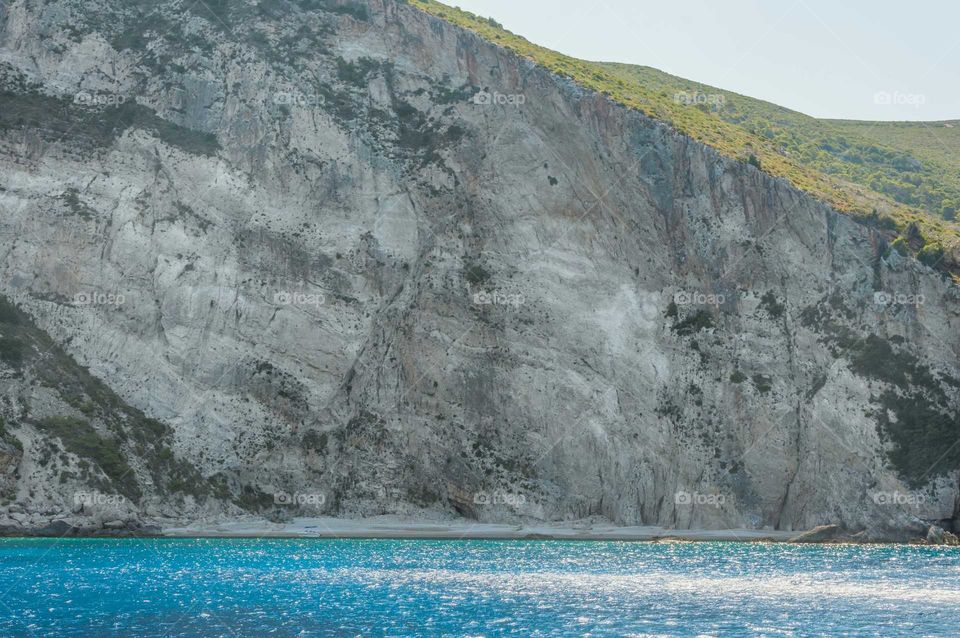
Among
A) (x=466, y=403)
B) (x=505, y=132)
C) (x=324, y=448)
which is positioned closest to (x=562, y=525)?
(x=466, y=403)

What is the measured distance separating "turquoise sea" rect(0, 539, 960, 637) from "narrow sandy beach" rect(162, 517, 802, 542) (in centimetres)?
430

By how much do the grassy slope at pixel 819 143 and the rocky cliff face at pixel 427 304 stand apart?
264 inches

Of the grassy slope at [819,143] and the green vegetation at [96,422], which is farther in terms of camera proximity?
the grassy slope at [819,143]

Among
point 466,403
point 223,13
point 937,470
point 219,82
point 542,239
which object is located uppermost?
point 223,13

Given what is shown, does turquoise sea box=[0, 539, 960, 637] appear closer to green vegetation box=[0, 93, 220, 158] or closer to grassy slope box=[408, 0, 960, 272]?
green vegetation box=[0, 93, 220, 158]

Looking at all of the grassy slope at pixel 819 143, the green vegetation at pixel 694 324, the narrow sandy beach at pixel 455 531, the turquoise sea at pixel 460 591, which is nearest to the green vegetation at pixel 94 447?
the turquoise sea at pixel 460 591

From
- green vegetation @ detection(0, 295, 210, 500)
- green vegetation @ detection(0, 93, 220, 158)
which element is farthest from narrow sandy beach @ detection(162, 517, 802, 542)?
green vegetation @ detection(0, 93, 220, 158)

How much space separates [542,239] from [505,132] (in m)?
9.59

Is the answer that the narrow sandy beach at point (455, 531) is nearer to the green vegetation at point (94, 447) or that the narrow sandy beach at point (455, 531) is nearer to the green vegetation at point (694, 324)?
the green vegetation at point (94, 447)

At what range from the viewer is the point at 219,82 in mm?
73125

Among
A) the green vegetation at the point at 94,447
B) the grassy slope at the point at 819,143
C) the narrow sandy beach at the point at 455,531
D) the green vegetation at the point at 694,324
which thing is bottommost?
the narrow sandy beach at the point at 455,531

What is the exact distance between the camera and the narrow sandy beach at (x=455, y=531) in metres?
58.2

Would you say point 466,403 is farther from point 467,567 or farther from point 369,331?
point 467,567

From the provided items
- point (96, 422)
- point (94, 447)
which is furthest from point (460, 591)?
point (96, 422)
